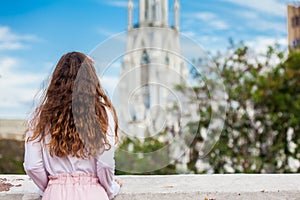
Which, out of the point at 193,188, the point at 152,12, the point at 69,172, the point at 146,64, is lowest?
the point at 193,188

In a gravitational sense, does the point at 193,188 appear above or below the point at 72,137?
below

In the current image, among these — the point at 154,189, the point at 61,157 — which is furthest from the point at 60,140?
the point at 154,189

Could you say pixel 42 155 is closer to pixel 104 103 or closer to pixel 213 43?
pixel 104 103

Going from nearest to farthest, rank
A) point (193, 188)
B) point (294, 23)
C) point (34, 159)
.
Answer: point (34, 159) → point (193, 188) → point (294, 23)

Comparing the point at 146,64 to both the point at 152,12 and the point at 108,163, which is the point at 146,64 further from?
the point at 152,12

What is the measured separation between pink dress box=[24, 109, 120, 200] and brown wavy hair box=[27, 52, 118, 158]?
0.10 feet

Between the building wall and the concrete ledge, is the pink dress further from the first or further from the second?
the building wall

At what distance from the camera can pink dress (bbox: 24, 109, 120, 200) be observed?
168cm

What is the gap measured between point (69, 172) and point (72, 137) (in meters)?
0.13

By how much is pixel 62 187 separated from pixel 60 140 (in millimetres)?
174

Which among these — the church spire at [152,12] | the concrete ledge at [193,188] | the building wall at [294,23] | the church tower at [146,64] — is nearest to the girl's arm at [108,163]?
the concrete ledge at [193,188]

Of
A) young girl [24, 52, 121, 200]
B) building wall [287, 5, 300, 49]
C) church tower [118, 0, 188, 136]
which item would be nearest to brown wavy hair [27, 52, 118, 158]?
young girl [24, 52, 121, 200]

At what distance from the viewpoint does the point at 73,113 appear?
170 centimetres

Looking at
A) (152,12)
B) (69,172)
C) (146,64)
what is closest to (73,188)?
(69,172)
